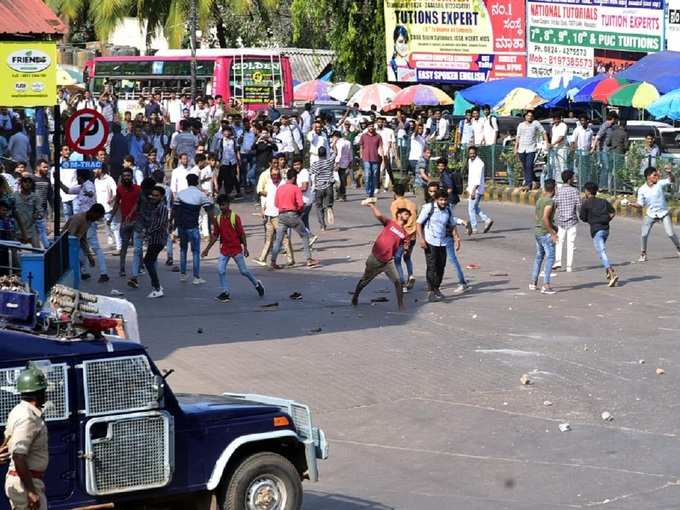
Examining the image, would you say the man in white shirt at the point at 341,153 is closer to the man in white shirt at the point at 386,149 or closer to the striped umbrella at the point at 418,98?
the man in white shirt at the point at 386,149

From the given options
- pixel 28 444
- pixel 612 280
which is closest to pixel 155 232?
pixel 612 280

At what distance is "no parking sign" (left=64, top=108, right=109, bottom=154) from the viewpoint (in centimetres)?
1916

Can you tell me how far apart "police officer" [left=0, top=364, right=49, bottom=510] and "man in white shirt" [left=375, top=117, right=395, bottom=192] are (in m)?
23.6

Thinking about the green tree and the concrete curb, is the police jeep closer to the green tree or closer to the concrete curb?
the concrete curb

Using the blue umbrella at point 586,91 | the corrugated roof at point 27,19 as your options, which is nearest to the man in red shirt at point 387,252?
the corrugated roof at point 27,19

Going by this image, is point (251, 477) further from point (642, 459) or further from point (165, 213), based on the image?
point (165, 213)

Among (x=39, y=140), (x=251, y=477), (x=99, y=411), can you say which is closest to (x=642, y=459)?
(x=251, y=477)

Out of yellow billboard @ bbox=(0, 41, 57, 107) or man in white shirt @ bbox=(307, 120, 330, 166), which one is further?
man in white shirt @ bbox=(307, 120, 330, 166)

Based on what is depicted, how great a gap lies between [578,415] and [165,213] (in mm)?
8084

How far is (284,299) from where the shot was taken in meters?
20.1

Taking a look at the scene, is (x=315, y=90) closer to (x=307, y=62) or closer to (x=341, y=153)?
(x=307, y=62)

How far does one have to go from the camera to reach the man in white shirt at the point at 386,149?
105ft

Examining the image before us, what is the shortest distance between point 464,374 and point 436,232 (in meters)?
4.64

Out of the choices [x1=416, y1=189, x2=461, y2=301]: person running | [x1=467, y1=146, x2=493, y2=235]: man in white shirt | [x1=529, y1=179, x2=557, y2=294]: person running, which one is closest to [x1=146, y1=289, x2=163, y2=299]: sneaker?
[x1=416, y1=189, x2=461, y2=301]: person running
